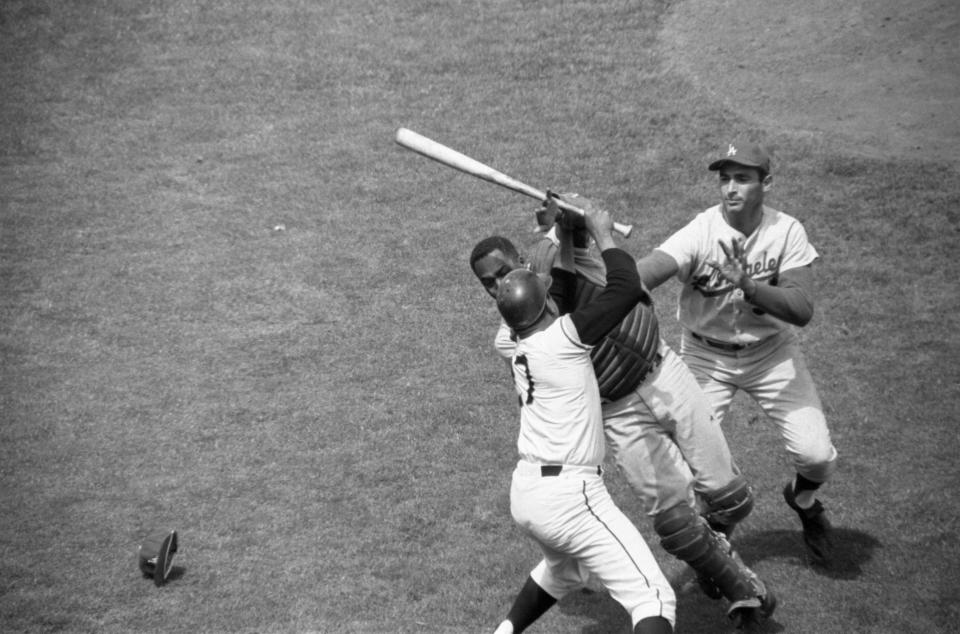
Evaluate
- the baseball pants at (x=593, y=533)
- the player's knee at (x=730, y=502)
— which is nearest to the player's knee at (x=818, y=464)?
the player's knee at (x=730, y=502)

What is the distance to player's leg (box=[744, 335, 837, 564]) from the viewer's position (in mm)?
6562

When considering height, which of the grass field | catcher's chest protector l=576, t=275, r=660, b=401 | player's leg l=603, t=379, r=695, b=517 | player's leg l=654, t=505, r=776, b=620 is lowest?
the grass field

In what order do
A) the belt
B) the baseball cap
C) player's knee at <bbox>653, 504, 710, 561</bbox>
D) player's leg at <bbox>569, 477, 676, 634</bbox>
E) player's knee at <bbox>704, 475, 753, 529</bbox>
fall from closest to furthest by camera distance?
1. player's leg at <bbox>569, 477, 676, 634</bbox>
2. player's knee at <bbox>653, 504, 710, 561</bbox>
3. player's knee at <bbox>704, 475, 753, 529</bbox>
4. the baseball cap
5. the belt

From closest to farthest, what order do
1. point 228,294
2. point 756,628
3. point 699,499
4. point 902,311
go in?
point 756,628, point 699,499, point 902,311, point 228,294

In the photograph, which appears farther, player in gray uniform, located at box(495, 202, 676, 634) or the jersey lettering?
the jersey lettering

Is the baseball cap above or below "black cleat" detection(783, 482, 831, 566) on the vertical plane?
above

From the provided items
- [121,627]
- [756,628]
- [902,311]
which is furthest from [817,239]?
[121,627]

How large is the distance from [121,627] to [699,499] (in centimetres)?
361

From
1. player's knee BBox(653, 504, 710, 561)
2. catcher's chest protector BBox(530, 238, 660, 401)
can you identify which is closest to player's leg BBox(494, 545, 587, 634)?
player's knee BBox(653, 504, 710, 561)

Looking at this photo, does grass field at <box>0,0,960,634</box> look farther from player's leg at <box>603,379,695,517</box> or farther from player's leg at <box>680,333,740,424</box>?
Answer: player's leg at <box>680,333,740,424</box>

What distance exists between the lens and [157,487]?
7957 mm

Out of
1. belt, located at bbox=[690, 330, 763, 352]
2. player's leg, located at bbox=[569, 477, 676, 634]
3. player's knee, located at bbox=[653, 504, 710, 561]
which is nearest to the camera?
player's leg, located at bbox=[569, 477, 676, 634]

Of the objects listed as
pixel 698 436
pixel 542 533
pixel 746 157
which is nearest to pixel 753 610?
pixel 698 436

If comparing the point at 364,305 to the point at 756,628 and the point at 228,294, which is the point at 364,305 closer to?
the point at 228,294
